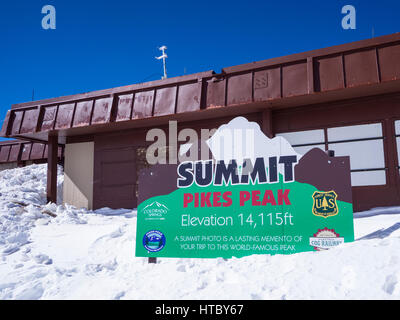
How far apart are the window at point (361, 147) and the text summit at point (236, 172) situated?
4.76 metres

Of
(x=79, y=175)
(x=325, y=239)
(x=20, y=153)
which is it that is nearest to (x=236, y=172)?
(x=325, y=239)

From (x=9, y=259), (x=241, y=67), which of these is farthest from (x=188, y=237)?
(x=241, y=67)

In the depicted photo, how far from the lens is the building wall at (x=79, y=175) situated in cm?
1210

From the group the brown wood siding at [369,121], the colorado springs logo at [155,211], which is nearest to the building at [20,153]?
the brown wood siding at [369,121]

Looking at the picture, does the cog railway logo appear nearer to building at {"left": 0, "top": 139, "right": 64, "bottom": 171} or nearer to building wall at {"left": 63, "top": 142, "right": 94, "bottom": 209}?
building wall at {"left": 63, "top": 142, "right": 94, "bottom": 209}

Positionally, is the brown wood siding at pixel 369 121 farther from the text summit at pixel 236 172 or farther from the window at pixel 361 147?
the text summit at pixel 236 172

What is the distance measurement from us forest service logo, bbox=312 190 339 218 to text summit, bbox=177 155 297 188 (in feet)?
1.37

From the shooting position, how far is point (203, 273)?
4301mm

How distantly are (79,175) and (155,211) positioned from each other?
815 cm

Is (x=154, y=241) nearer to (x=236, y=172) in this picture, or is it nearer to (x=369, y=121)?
(x=236, y=172)

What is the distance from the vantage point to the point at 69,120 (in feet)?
36.3

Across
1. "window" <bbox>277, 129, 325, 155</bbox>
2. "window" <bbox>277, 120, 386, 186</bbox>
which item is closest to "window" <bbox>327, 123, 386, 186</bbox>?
"window" <bbox>277, 120, 386, 186</bbox>

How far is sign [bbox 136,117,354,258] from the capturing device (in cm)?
451

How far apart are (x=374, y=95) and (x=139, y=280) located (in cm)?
739
